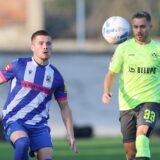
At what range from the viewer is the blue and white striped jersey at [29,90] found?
1352cm

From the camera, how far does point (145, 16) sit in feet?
48.1

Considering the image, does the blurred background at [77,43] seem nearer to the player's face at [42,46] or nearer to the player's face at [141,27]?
the player's face at [141,27]

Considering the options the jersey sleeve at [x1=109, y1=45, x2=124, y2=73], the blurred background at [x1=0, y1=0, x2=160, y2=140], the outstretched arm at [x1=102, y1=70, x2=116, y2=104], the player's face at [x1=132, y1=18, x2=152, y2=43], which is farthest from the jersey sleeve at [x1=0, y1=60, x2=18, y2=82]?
the blurred background at [x1=0, y1=0, x2=160, y2=140]

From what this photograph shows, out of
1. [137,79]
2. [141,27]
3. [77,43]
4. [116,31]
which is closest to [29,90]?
[137,79]

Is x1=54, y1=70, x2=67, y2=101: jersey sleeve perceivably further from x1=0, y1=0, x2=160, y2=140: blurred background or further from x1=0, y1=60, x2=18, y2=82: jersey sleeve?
x1=0, y1=0, x2=160, y2=140: blurred background

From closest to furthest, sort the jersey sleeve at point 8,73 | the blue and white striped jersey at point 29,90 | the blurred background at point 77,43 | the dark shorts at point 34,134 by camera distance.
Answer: the dark shorts at point 34,134 → the blue and white striped jersey at point 29,90 → the jersey sleeve at point 8,73 → the blurred background at point 77,43

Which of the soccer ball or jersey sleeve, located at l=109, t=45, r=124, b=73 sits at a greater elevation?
the soccer ball

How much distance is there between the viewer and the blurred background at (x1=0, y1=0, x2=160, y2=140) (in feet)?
127

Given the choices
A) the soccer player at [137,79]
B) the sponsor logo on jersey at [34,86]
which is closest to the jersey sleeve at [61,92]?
the sponsor logo on jersey at [34,86]

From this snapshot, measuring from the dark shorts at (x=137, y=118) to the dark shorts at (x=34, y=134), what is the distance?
1.60m

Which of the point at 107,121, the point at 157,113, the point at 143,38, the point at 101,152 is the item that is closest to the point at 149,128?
the point at 157,113

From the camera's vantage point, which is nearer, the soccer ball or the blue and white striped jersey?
the blue and white striped jersey

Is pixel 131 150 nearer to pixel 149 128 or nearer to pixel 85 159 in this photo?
pixel 149 128

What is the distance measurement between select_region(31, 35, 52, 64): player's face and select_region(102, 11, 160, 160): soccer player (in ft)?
4.45
